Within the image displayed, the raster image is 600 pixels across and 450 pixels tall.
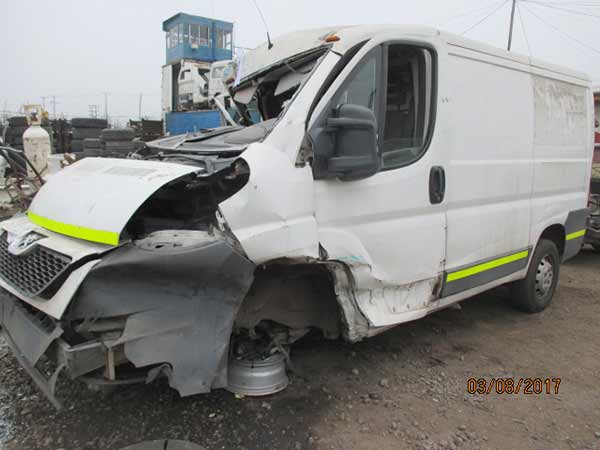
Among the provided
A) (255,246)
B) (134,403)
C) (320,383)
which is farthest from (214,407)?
(255,246)

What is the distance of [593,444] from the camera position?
9.22 feet

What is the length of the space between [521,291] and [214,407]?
3237 mm

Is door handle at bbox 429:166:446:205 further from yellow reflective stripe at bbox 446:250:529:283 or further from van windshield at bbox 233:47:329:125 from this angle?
van windshield at bbox 233:47:329:125

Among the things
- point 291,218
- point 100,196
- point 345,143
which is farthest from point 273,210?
point 100,196

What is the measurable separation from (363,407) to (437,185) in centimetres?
155

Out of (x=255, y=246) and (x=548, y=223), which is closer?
(x=255, y=246)

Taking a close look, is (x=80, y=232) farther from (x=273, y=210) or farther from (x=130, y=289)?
(x=273, y=210)

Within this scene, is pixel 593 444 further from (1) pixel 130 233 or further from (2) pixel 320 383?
(1) pixel 130 233

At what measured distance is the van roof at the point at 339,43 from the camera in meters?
2.94

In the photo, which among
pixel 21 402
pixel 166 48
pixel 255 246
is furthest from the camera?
pixel 166 48

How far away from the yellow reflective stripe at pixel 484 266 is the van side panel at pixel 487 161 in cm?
2

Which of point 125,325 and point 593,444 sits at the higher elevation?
point 125,325

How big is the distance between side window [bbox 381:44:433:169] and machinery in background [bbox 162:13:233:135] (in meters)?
9.27

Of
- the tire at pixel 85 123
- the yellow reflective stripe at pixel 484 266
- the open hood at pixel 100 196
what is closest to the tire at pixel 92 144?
the tire at pixel 85 123
